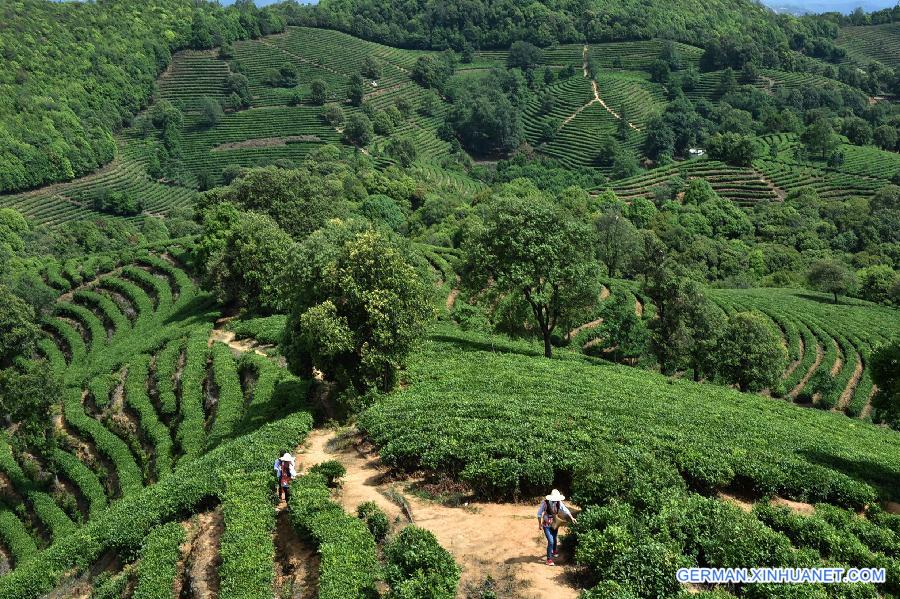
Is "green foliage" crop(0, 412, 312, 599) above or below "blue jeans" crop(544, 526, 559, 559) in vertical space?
below

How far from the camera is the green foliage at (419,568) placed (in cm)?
1456

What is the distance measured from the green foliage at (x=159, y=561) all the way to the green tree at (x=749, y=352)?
122ft

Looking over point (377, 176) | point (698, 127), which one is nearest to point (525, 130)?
point (698, 127)

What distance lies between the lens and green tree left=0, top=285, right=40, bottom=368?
49.8 m

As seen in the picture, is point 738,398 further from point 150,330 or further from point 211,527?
point 150,330

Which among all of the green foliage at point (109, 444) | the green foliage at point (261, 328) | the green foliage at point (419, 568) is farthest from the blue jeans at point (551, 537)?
the green foliage at point (261, 328)

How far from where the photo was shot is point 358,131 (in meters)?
139

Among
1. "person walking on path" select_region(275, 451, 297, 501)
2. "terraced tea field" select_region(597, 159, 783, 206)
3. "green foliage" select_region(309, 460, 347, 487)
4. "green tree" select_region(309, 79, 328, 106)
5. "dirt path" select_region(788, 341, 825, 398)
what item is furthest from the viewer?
"green tree" select_region(309, 79, 328, 106)

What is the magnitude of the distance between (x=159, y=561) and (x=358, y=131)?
427 ft

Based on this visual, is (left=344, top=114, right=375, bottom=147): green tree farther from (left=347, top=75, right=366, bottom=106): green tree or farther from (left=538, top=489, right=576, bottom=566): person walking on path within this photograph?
(left=538, top=489, right=576, bottom=566): person walking on path

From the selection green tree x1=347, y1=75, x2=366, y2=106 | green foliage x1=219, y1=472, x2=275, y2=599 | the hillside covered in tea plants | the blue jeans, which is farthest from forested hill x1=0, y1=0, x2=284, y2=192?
the blue jeans

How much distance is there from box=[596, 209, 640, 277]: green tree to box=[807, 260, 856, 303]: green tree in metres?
21.2

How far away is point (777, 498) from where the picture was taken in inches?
816

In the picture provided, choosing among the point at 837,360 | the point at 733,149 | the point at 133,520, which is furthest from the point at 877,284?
the point at 133,520
